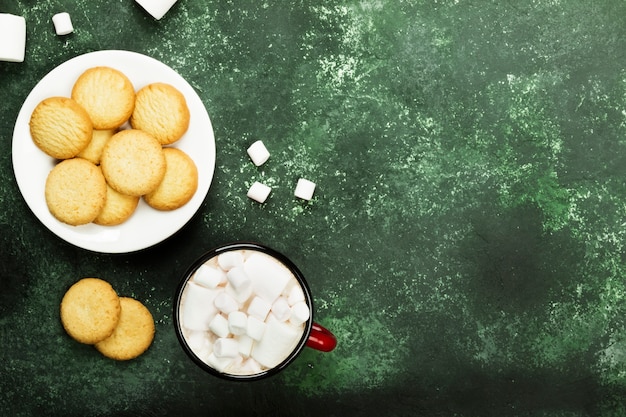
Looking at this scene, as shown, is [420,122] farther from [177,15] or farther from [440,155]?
[177,15]

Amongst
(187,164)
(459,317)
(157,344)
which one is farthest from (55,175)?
(459,317)

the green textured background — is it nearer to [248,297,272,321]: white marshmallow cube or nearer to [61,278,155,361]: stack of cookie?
[61,278,155,361]: stack of cookie

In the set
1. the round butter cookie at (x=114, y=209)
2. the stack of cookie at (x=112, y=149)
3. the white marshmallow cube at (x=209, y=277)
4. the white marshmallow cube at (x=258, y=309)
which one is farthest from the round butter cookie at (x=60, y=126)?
the white marshmallow cube at (x=258, y=309)

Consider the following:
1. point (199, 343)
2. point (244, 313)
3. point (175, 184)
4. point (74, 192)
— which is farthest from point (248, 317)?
point (74, 192)

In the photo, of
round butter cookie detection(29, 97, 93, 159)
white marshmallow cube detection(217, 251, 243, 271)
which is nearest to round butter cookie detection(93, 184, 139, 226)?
round butter cookie detection(29, 97, 93, 159)

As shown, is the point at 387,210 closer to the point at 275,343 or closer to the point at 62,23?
the point at 275,343

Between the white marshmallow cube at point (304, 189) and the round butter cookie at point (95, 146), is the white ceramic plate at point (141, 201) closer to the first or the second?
the round butter cookie at point (95, 146)
